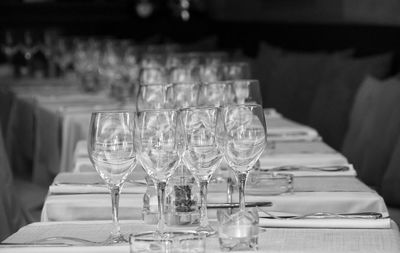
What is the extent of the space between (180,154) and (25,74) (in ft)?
18.6

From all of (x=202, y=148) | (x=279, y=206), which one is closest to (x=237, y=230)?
(x=202, y=148)

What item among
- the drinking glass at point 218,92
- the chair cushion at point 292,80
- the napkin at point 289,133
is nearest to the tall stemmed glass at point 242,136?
the drinking glass at point 218,92

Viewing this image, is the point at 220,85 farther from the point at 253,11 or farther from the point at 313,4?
the point at 253,11

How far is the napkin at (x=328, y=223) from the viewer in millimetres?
1847

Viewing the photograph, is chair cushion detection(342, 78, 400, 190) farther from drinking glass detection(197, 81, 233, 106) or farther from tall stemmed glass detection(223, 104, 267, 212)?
tall stemmed glass detection(223, 104, 267, 212)

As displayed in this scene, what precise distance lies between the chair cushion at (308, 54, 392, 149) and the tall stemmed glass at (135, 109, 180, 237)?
3512 mm

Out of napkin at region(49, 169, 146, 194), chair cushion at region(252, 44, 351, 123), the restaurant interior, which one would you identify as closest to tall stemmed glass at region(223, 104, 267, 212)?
the restaurant interior

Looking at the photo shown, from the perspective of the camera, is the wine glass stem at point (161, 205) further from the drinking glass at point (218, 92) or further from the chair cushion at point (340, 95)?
the chair cushion at point (340, 95)

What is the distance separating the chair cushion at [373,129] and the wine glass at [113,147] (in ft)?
7.51

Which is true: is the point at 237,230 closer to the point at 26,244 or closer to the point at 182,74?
the point at 26,244

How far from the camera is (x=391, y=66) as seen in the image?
5352 mm

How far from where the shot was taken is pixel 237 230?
165 centimetres

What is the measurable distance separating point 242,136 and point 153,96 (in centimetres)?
101

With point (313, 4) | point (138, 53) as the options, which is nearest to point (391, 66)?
point (138, 53)
